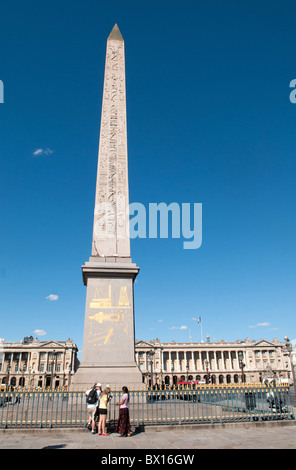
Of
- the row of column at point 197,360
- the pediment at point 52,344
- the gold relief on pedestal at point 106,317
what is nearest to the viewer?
the gold relief on pedestal at point 106,317

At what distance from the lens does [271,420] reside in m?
10.0

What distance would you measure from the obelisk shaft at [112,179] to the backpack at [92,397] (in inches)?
186

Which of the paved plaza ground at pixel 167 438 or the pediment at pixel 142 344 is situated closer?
the paved plaza ground at pixel 167 438

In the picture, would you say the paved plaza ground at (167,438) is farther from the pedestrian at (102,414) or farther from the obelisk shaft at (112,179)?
the obelisk shaft at (112,179)

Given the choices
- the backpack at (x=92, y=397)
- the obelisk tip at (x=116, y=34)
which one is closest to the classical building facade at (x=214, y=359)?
the obelisk tip at (x=116, y=34)

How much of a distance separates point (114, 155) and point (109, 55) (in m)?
5.98

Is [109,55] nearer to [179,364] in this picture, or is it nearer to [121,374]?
[121,374]

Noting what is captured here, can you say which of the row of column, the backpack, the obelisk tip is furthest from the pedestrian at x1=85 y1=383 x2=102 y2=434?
the row of column

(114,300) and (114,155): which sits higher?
(114,155)

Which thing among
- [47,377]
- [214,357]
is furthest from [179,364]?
[47,377]

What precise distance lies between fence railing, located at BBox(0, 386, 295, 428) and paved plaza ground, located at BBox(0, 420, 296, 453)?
370 mm

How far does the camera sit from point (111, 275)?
11.3 m

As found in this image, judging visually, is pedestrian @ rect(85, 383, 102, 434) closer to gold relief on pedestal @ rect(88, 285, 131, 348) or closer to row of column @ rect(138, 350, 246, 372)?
gold relief on pedestal @ rect(88, 285, 131, 348)

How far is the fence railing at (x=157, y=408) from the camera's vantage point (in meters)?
8.80
